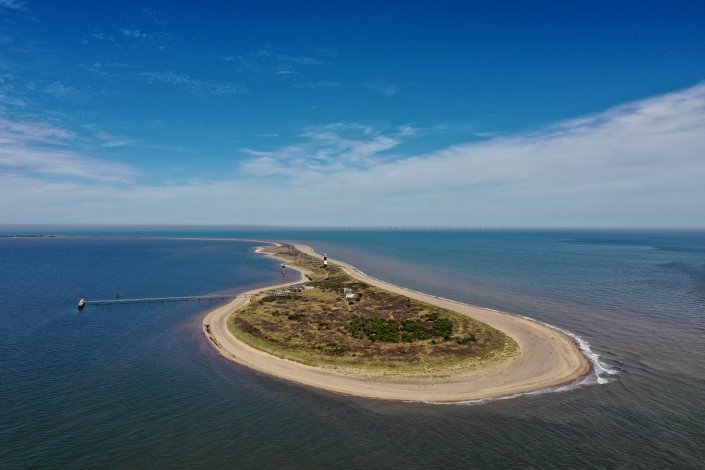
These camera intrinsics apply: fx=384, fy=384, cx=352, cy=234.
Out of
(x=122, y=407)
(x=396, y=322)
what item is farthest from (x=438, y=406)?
(x=122, y=407)

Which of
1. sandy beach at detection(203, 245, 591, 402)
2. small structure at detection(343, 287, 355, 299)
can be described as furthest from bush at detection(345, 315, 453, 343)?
small structure at detection(343, 287, 355, 299)

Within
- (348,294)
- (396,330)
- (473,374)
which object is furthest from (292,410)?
(348,294)

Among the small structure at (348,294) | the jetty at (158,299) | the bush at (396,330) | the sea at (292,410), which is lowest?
the sea at (292,410)

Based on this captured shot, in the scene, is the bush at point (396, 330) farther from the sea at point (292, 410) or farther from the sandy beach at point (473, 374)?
the sea at point (292, 410)

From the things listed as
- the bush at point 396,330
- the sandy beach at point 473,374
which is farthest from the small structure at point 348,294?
the sandy beach at point 473,374

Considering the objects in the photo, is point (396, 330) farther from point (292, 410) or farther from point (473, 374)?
point (292, 410)
